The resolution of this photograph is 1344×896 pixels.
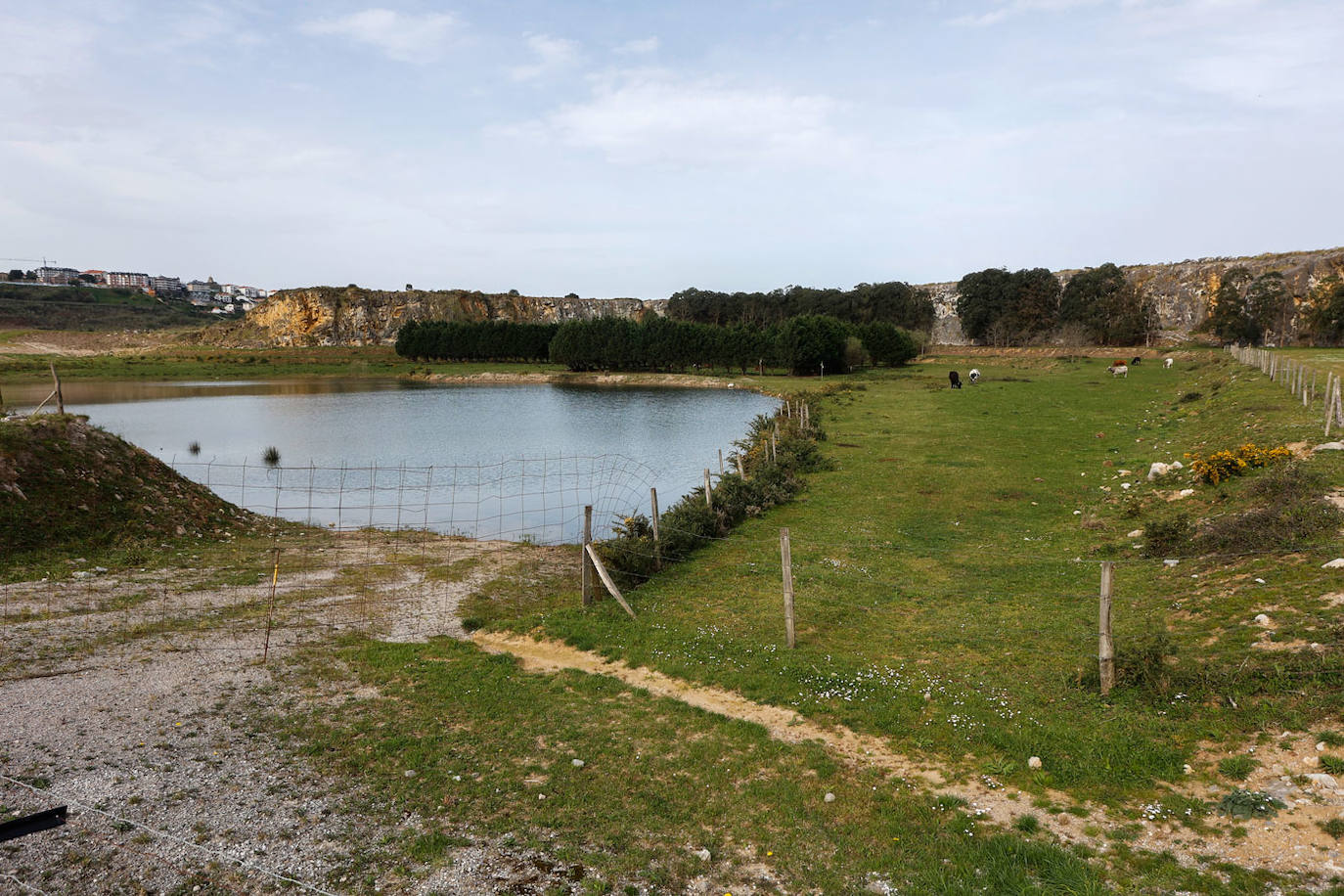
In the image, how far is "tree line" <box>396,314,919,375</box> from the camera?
312ft

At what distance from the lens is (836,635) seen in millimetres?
12500

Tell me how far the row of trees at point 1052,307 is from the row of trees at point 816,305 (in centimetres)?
1177

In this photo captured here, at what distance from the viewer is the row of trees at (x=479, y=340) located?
132000 millimetres

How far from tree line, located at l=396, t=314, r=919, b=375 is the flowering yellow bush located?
247ft

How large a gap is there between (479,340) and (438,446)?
306 feet

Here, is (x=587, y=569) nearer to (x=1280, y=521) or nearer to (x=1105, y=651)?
(x=1105, y=651)

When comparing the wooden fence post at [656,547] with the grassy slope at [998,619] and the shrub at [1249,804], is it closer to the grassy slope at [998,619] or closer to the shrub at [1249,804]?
the grassy slope at [998,619]

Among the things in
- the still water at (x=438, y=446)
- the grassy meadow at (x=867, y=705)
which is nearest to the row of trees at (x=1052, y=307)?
the still water at (x=438, y=446)

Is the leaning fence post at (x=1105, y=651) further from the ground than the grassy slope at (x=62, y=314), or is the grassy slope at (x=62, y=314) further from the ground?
the grassy slope at (x=62, y=314)

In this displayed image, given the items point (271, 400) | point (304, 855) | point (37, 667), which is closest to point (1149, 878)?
point (304, 855)

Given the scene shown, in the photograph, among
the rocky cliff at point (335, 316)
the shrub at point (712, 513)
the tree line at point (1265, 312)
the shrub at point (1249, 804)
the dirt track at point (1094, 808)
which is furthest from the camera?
the rocky cliff at point (335, 316)

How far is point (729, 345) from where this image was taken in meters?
107

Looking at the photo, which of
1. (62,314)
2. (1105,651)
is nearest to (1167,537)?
(1105,651)

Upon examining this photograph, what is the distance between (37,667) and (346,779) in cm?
676
